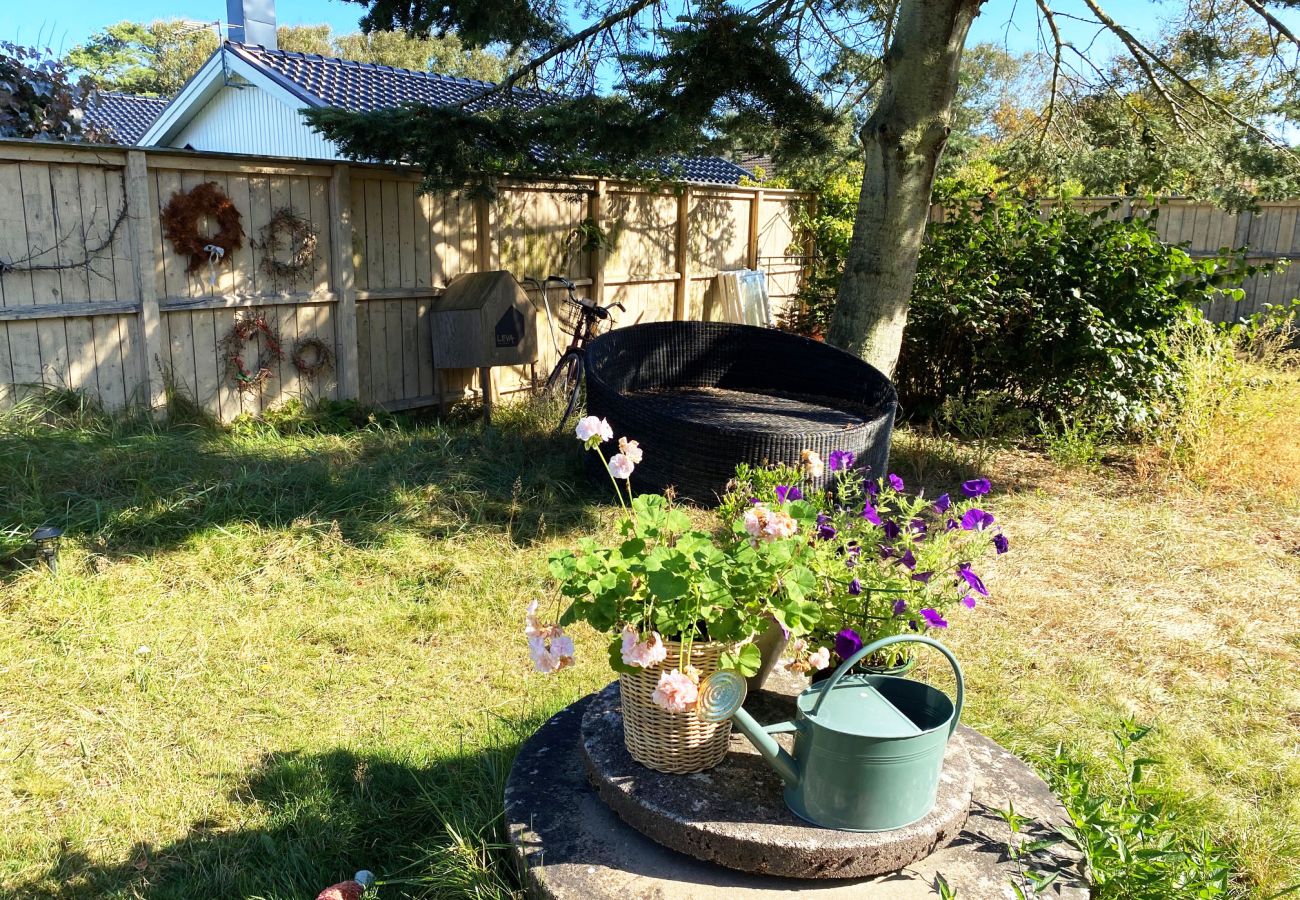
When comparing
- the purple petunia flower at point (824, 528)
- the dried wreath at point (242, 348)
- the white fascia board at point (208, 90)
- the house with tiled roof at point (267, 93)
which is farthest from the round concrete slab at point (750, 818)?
the white fascia board at point (208, 90)

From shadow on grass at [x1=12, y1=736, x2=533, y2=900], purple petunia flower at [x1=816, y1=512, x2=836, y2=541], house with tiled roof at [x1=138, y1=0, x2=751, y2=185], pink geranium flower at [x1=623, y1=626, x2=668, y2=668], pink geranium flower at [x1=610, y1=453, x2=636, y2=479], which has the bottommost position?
shadow on grass at [x1=12, y1=736, x2=533, y2=900]

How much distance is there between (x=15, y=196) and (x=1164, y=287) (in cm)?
694

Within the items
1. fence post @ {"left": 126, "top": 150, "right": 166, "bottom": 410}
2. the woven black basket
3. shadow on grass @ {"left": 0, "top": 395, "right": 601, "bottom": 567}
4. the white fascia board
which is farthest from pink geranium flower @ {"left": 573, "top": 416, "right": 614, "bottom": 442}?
the white fascia board

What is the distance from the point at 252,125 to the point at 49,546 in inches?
575

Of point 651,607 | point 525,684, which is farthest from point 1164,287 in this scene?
point 651,607

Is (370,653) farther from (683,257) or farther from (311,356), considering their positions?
(683,257)

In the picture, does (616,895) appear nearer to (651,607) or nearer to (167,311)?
(651,607)

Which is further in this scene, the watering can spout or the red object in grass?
the red object in grass

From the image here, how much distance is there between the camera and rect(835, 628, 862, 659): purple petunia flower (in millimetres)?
2201

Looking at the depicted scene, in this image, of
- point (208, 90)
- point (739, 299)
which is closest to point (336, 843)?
point (739, 299)

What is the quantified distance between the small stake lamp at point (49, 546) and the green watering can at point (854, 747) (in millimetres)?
3108

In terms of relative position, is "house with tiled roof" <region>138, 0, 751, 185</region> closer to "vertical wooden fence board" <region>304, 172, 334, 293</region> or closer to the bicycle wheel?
the bicycle wheel

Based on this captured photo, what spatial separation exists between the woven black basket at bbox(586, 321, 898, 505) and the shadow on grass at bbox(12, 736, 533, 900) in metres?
2.50

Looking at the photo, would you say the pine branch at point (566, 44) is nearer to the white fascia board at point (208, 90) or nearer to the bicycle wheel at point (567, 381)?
the bicycle wheel at point (567, 381)
